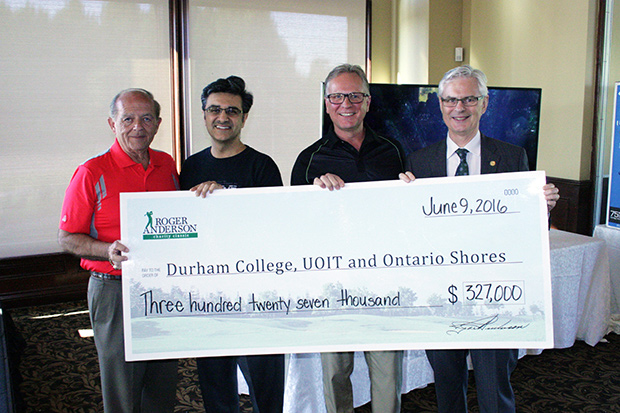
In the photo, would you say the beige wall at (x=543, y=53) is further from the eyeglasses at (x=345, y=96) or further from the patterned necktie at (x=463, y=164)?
the eyeglasses at (x=345, y=96)

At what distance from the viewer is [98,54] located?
4.48 m

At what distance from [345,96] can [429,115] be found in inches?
78.5

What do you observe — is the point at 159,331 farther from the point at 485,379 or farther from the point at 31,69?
Answer: the point at 31,69

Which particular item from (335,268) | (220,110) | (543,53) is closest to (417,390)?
(335,268)

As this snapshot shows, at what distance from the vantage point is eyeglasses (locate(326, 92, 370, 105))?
76.3 inches

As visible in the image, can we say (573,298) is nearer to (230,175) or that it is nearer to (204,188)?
(230,175)

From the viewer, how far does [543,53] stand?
4547 millimetres

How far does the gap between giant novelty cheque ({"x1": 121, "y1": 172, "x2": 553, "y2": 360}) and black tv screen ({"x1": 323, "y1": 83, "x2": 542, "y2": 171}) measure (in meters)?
1.99

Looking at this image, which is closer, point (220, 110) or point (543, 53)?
point (220, 110)

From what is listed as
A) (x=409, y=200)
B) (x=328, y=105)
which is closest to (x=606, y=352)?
(x=409, y=200)

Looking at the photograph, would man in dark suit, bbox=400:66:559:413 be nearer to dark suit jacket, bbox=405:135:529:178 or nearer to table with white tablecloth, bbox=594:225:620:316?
dark suit jacket, bbox=405:135:529:178

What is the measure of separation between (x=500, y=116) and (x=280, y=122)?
86.1 inches

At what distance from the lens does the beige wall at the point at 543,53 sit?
4.23m
